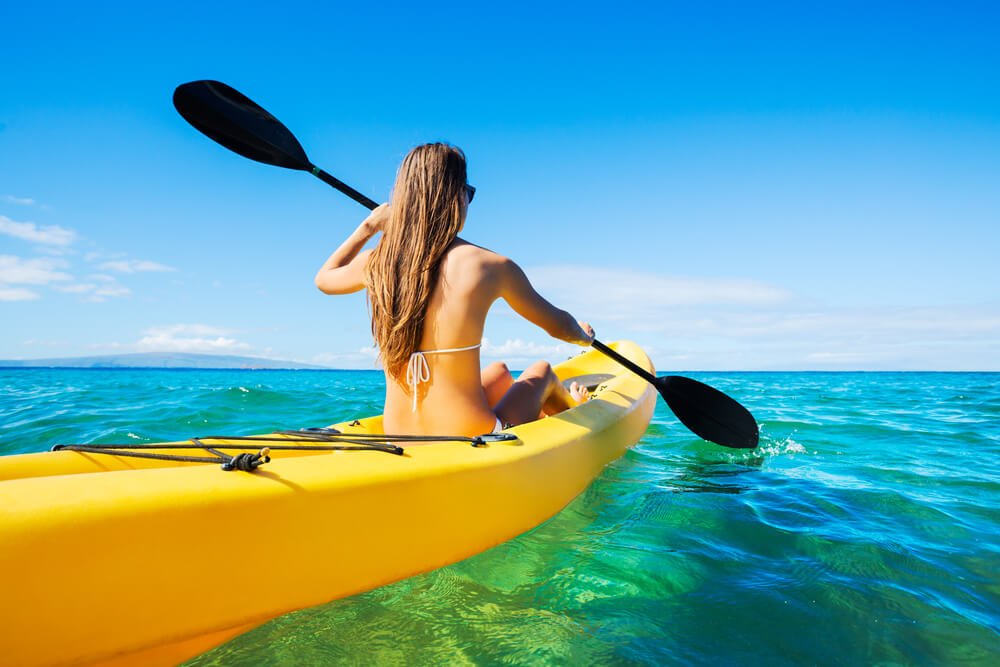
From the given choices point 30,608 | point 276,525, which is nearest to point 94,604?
point 30,608

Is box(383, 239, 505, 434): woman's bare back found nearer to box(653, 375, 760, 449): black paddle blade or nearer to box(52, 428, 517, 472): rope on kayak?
box(52, 428, 517, 472): rope on kayak

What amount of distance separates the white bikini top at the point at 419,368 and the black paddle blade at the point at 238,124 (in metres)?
2.09

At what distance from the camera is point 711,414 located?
14.7ft

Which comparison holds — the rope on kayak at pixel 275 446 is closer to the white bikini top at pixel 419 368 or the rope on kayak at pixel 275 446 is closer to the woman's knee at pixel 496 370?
the white bikini top at pixel 419 368

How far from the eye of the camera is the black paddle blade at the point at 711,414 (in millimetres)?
4441

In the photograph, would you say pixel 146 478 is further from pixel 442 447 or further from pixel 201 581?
pixel 442 447

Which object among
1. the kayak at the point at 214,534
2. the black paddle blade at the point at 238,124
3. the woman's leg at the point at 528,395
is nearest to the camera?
the kayak at the point at 214,534

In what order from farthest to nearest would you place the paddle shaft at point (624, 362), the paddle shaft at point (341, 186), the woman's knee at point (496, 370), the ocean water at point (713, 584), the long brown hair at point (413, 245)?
the paddle shaft at point (624, 362)
the paddle shaft at point (341, 186)
the woman's knee at point (496, 370)
the long brown hair at point (413, 245)
the ocean water at point (713, 584)

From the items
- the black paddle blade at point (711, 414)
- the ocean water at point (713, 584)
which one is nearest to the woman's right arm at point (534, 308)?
the ocean water at point (713, 584)

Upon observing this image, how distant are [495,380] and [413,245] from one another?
112 cm

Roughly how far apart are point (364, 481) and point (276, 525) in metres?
0.28

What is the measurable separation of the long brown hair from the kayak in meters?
0.43

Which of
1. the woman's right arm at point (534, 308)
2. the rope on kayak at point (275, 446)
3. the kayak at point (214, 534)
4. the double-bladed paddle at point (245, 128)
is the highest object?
the double-bladed paddle at point (245, 128)

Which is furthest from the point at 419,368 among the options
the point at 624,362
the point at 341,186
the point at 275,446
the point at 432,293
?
the point at 624,362
